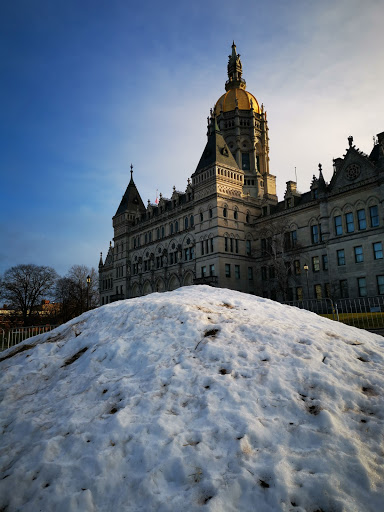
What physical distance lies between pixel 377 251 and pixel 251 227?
18030mm

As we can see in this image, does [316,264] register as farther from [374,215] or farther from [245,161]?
[245,161]

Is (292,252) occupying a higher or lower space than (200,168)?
lower

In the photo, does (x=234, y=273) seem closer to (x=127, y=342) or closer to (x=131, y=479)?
(x=127, y=342)

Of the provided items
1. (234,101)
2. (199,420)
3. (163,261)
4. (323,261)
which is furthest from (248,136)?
(199,420)

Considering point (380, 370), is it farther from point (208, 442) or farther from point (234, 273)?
point (234, 273)

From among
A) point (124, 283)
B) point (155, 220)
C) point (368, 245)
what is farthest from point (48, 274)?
point (368, 245)

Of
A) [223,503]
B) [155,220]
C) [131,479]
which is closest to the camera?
[223,503]

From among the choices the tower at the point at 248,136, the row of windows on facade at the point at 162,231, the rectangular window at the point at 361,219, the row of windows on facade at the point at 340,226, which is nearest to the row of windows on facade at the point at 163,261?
the row of windows on facade at the point at 162,231

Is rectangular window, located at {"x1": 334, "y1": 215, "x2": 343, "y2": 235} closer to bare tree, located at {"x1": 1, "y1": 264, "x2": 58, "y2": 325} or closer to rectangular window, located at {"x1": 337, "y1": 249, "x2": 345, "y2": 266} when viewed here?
rectangular window, located at {"x1": 337, "y1": 249, "x2": 345, "y2": 266}

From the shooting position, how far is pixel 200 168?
158 ft

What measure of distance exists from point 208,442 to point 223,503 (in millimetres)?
895

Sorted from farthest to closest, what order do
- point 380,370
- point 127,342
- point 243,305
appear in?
1. point 243,305
2. point 127,342
3. point 380,370

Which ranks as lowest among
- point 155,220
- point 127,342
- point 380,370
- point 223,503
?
point 223,503

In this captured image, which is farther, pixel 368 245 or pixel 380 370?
pixel 368 245
